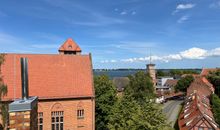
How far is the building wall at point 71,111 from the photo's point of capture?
33688 millimetres

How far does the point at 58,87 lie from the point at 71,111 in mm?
3959

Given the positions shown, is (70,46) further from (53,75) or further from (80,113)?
(80,113)

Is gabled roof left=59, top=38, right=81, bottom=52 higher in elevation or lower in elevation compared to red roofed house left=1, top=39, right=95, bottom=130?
higher

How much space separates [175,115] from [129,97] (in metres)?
29.6

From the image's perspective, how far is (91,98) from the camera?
36.3 metres

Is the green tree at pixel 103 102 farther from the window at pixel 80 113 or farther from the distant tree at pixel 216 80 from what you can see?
the distant tree at pixel 216 80

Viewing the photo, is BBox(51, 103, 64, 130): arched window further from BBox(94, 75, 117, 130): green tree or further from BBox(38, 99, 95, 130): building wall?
BBox(94, 75, 117, 130): green tree

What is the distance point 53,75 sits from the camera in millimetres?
36375

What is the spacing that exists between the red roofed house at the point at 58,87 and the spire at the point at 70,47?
12.4 meters

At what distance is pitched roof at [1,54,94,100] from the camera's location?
34.0m

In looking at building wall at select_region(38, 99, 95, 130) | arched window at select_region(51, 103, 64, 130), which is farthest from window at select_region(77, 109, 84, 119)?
arched window at select_region(51, 103, 64, 130)

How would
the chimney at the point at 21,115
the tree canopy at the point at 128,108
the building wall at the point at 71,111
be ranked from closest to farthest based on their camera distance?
1. the chimney at the point at 21,115
2. the tree canopy at the point at 128,108
3. the building wall at the point at 71,111

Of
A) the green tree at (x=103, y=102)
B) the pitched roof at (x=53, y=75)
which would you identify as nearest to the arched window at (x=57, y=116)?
the pitched roof at (x=53, y=75)

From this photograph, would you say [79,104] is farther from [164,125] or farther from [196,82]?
[196,82]
